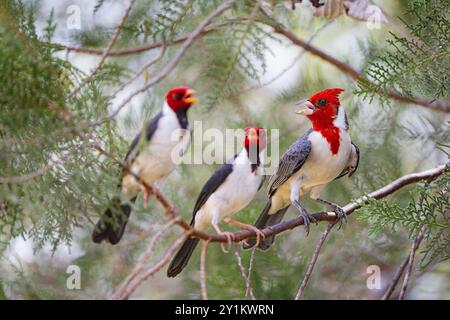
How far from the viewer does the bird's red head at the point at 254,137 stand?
5.08 feet

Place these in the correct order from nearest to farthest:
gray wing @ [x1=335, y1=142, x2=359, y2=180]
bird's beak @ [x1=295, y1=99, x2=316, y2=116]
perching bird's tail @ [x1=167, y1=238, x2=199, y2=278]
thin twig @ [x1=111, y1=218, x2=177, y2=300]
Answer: thin twig @ [x1=111, y1=218, x2=177, y2=300] < perching bird's tail @ [x1=167, y1=238, x2=199, y2=278] < bird's beak @ [x1=295, y1=99, x2=316, y2=116] < gray wing @ [x1=335, y1=142, x2=359, y2=180]

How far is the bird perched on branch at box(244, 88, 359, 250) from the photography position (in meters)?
1.82

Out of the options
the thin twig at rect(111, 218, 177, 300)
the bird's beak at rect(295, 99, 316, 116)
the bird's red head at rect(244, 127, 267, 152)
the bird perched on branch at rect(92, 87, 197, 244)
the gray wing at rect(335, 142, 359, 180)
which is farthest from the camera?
the gray wing at rect(335, 142, 359, 180)

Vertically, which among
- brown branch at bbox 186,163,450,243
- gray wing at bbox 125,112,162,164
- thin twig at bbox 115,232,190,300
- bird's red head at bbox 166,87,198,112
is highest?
bird's red head at bbox 166,87,198,112

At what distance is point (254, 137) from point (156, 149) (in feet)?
0.74

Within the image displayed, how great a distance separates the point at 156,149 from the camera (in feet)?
4.69

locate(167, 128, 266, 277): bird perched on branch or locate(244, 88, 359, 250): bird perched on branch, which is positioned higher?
locate(244, 88, 359, 250): bird perched on branch

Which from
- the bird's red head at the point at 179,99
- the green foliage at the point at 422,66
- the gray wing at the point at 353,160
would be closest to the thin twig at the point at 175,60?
the bird's red head at the point at 179,99

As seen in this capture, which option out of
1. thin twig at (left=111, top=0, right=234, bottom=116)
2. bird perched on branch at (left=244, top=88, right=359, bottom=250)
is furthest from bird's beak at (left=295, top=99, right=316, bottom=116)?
thin twig at (left=111, top=0, right=234, bottom=116)

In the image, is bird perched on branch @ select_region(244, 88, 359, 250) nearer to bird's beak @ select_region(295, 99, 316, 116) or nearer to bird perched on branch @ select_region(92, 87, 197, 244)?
bird's beak @ select_region(295, 99, 316, 116)

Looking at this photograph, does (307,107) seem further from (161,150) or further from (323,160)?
(161,150)
